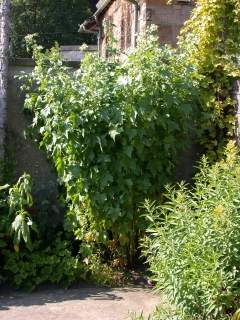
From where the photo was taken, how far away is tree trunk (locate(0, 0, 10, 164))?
671 centimetres

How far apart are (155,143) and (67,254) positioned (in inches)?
57.9

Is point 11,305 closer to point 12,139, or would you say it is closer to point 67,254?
point 67,254

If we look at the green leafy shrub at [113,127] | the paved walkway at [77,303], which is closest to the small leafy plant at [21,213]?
the green leafy shrub at [113,127]

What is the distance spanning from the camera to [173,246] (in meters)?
4.14

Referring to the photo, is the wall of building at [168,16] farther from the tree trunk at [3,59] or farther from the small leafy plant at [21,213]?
the small leafy plant at [21,213]

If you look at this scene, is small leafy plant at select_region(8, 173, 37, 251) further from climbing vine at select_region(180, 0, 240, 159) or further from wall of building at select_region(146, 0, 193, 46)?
wall of building at select_region(146, 0, 193, 46)

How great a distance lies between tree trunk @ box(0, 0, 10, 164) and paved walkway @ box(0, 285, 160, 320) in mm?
1875

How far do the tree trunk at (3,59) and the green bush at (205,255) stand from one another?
310cm

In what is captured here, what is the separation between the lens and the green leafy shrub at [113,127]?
5.42 m

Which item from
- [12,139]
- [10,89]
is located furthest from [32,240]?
[10,89]

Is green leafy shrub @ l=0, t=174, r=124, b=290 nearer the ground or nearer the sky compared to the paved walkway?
nearer the sky

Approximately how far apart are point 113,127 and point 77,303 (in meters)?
1.71

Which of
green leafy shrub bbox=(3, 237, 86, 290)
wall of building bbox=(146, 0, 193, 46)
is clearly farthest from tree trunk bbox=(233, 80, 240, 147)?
wall of building bbox=(146, 0, 193, 46)

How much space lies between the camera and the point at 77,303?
5.28 m
